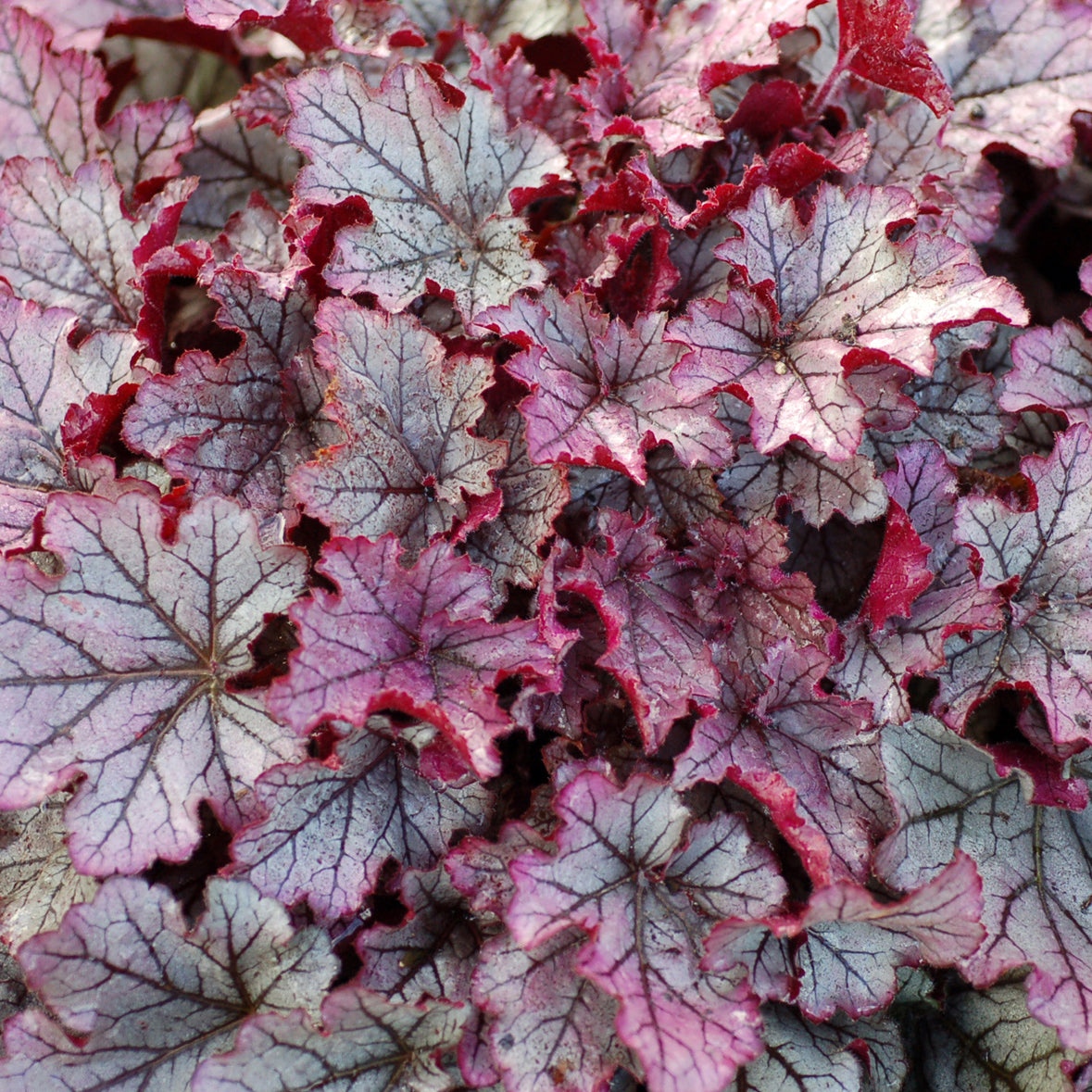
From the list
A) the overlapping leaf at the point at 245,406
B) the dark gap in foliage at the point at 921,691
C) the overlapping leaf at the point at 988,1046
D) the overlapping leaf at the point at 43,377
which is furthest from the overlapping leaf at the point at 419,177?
the overlapping leaf at the point at 988,1046

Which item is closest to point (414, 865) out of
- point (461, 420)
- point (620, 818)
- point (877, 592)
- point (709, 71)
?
point (620, 818)

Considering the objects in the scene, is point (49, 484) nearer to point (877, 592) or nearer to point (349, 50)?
point (349, 50)

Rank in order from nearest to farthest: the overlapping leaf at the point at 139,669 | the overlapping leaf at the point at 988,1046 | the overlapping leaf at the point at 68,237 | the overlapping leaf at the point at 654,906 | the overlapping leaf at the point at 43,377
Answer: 1. the overlapping leaf at the point at 654,906
2. the overlapping leaf at the point at 139,669
3. the overlapping leaf at the point at 988,1046
4. the overlapping leaf at the point at 43,377
5. the overlapping leaf at the point at 68,237

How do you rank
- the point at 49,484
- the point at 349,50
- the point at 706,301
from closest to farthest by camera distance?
A: the point at 706,301 → the point at 49,484 → the point at 349,50

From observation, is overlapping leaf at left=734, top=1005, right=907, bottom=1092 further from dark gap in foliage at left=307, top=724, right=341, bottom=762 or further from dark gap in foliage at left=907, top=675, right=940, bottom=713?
dark gap in foliage at left=307, top=724, right=341, bottom=762

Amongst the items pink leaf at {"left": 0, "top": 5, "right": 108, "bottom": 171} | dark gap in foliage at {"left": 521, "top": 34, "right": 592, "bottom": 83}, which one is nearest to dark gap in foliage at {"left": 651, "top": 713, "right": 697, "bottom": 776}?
dark gap in foliage at {"left": 521, "top": 34, "right": 592, "bottom": 83}

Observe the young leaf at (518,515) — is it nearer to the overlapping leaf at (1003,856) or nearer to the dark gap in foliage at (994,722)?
the overlapping leaf at (1003,856)
